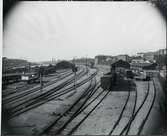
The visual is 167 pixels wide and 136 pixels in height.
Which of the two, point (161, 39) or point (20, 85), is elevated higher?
point (161, 39)

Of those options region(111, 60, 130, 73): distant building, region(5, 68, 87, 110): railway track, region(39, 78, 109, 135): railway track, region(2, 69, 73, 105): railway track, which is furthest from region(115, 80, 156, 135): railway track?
region(2, 69, 73, 105): railway track

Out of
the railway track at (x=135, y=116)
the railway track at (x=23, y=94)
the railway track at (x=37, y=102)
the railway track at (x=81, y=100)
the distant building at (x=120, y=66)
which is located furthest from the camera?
the railway track at (x=81, y=100)

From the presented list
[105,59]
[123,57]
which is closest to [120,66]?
[123,57]

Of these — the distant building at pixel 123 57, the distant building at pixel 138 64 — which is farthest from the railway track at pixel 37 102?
the distant building at pixel 138 64

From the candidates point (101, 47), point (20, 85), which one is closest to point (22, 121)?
point (20, 85)

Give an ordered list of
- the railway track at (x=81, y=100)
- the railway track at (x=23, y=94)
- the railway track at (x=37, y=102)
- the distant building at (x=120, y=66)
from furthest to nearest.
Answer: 1. the railway track at (x=81, y=100)
2. the distant building at (x=120, y=66)
3. the railway track at (x=37, y=102)
4. the railway track at (x=23, y=94)

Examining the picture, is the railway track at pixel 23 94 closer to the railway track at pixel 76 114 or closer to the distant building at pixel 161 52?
the railway track at pixel 76 114

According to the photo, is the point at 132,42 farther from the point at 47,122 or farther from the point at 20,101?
the point at 20,101

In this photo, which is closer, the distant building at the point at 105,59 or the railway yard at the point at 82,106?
the railway yard at the point at 82,106
